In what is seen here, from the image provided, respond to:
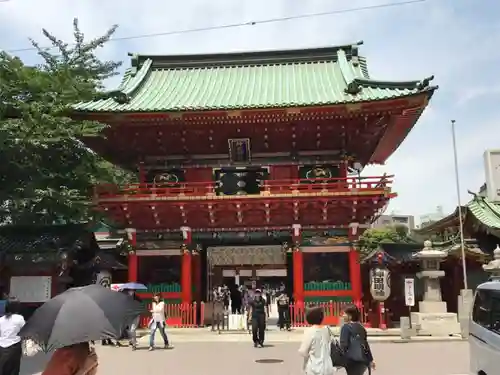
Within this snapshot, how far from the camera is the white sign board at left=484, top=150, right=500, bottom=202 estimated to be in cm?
1079

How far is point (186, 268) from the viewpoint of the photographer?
2112 centimetres

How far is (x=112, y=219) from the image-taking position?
22141 millimetres

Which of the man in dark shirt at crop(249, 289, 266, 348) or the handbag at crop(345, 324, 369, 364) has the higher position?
the handbag at crop(345, 324, 369, 364)

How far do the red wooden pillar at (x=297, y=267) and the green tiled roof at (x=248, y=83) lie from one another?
17.5ft

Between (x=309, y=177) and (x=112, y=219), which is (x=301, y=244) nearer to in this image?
(x=309, y=177)

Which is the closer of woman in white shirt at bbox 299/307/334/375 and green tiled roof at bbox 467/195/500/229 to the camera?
woman in white shirt at bbox 299/307/334/375

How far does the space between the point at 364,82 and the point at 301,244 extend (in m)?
7.60

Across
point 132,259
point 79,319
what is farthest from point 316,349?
point 132,259

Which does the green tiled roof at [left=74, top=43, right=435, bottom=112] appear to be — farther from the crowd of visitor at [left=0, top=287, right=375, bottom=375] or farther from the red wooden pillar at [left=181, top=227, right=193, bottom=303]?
the crowd of visitor at [left=0, top=287, right=375, bottom=375]

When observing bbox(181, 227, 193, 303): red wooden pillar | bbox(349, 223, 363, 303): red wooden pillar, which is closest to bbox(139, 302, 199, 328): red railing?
bbox(181, 227, 193, 303): red wooden pillar

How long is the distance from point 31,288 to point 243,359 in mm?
10391

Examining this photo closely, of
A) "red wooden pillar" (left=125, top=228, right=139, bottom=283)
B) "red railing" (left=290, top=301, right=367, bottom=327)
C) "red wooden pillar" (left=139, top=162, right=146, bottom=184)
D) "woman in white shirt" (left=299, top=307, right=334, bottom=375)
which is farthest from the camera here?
"red wooden pillar" (left=139, top=162, right=146, bottom=184)

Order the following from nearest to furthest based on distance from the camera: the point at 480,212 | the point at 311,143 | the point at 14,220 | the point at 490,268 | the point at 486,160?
the point at 486,160, the point at 490,268, the point at 14,220, the point at 311,143, the point at 480,212

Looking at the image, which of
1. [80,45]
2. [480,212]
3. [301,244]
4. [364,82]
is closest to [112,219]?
[301,244]
